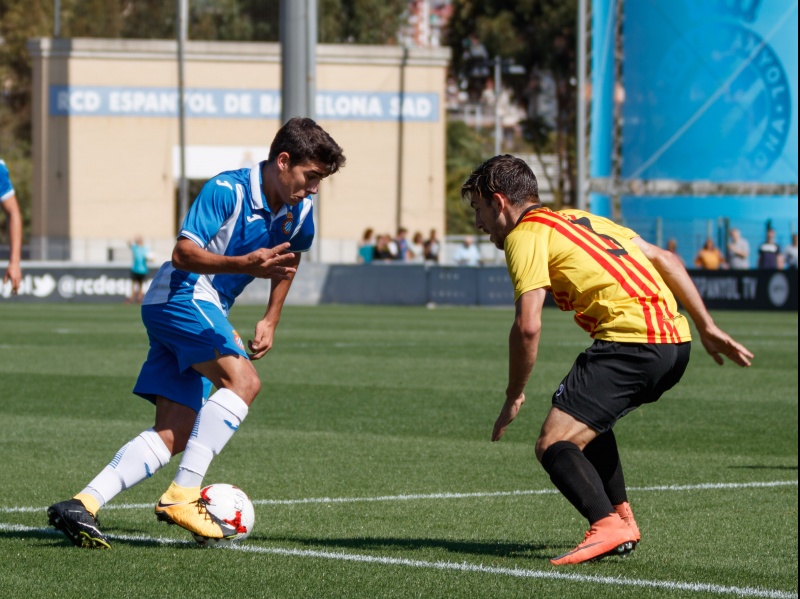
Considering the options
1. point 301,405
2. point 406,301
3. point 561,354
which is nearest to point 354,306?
point 406,301

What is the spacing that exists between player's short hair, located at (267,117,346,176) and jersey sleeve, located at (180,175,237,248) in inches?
9.8

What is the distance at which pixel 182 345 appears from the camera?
6.16 m

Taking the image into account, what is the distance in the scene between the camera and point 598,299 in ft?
19.4

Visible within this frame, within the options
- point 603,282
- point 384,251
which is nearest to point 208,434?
point 603,282

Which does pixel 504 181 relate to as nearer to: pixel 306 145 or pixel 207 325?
pixel 306 145

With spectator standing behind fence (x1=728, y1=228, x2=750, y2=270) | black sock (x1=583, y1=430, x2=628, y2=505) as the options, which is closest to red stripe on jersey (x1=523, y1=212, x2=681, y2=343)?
black sock (x1=583, y1=430, x2=628, y2=505)

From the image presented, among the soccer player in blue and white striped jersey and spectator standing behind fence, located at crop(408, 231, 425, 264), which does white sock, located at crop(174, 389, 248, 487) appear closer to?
the soccer player in blue and white striped jersey

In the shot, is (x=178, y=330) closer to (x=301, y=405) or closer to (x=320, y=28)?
(x=301, y=405)

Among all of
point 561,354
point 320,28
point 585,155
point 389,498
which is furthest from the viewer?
point 320,28

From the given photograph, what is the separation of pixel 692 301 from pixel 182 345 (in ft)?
6.91

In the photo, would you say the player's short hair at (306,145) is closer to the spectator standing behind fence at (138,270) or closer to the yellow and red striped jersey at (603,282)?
the yellow and red striped jersey at (603,282)

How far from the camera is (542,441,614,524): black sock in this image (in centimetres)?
583

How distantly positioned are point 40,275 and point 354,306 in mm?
7065

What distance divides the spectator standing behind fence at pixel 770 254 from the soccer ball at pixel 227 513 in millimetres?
25900
